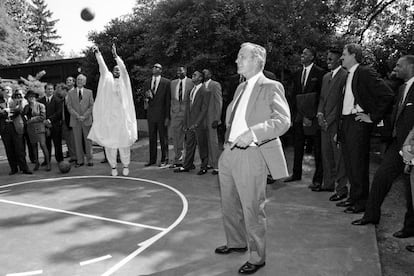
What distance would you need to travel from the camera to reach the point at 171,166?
866cm

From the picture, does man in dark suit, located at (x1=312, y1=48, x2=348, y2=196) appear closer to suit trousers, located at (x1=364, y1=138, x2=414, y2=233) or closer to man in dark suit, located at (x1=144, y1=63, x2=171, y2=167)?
suit trousers, located at (x1=364, y1=138, x2=414, y2=233)

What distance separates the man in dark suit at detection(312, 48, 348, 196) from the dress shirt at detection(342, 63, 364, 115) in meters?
0.49

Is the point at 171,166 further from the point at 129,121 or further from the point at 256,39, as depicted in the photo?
the point at 256,39

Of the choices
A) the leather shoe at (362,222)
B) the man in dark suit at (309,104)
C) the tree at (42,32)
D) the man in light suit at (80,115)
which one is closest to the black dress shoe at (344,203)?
the leather shoe at (362,222)

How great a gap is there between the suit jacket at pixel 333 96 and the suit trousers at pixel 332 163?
178 mm

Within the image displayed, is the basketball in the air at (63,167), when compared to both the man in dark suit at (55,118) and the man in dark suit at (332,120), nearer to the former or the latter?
the man in dark suit at (55,118)

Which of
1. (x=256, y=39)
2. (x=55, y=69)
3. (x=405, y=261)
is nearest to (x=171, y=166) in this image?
(x=256, y=39)

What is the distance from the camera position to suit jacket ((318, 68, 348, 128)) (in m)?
5.92

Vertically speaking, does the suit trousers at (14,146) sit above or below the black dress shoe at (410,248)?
above

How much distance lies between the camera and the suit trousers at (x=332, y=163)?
5.98m

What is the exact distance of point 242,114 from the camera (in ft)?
11.7

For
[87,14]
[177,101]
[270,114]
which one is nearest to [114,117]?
[177,101]

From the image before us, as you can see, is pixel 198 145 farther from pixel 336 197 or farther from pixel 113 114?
pixel 336 197

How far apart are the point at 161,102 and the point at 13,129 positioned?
338cm
